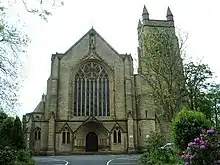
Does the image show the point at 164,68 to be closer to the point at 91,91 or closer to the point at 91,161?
the point at 91,161

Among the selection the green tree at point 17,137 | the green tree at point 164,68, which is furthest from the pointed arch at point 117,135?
the green tree at point 164,68

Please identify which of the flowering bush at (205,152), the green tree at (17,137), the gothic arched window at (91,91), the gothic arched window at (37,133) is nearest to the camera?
the flowering bush at (205,152)

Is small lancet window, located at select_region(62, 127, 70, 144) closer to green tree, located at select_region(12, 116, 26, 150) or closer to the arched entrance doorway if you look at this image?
the arched entrance doorway

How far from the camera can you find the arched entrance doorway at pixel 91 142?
120 ft

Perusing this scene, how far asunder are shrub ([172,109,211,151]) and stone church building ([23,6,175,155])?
63.9ft

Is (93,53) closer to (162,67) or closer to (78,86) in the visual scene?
(78,86)

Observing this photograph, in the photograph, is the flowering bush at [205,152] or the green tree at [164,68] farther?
the green tree at [164,68]

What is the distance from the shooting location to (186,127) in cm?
1502

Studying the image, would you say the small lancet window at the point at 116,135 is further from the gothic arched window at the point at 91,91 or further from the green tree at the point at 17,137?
the green tree at the point at 17,137

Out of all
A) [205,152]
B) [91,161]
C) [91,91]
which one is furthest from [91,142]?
[205,152]

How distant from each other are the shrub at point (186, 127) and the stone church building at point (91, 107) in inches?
767

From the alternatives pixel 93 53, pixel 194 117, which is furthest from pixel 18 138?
pixel 93 53

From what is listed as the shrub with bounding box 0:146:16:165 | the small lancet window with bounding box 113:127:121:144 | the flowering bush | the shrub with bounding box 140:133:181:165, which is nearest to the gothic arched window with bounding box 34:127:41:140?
the small lancet window with bounding box 113:127:121:144

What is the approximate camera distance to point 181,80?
74.9 feet
